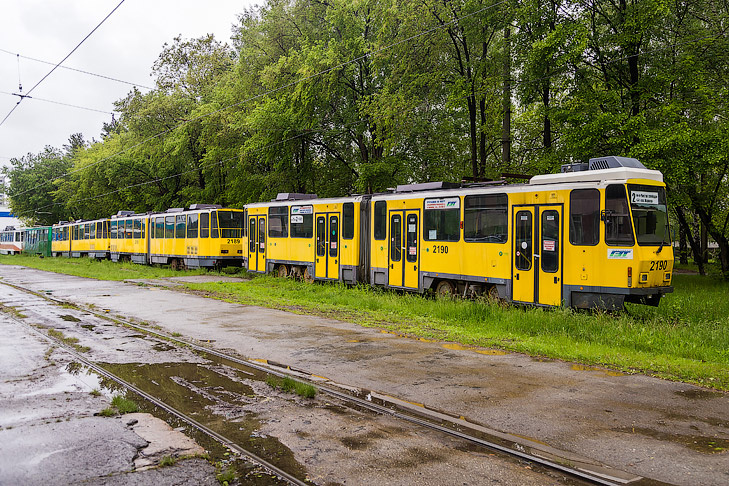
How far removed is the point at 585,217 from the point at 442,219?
449 centimetres

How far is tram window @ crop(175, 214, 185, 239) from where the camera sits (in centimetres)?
3328

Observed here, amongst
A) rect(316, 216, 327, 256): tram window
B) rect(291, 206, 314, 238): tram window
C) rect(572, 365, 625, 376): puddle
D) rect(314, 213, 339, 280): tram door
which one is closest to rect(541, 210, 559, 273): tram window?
rect(572, 365, 625, 376): puddle

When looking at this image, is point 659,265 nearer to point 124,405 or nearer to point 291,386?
point 291,386

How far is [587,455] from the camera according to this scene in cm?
533

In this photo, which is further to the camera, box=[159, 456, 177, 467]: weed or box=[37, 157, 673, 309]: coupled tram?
box=[37, 157, 673, 309]: coupled tram

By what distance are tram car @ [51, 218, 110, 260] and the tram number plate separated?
1601 inches

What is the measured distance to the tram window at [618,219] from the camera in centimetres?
1267

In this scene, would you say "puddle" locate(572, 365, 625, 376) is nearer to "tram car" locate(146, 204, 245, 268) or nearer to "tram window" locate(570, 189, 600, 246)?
"tram window" locate(570, 189, 600, 246)

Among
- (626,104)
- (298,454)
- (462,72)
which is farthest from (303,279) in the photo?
(298,454)

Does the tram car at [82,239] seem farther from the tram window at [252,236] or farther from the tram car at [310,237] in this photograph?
the tram car at [310,237]

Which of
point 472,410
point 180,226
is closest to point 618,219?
point 472,410

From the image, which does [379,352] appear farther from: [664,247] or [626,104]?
[626,104]

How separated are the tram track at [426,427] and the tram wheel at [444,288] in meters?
8.49

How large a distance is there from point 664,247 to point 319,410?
9474 mm
